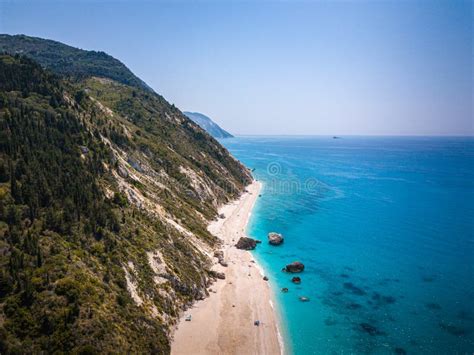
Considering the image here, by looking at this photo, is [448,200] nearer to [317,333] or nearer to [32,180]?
[317,333]

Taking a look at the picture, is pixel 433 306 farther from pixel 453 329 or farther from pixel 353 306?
pixel 353 306

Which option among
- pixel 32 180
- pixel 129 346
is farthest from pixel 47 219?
pixel 129 346

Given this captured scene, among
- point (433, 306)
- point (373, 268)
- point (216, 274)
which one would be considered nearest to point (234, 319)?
point (216, 274)

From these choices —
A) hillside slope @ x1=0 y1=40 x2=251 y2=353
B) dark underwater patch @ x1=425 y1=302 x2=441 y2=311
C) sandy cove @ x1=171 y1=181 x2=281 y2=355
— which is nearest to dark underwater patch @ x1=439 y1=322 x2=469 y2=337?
dark underwater patch @ x1=425 y1=302 x2=441 y2=311

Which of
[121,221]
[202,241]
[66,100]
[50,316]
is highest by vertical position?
[66,100]

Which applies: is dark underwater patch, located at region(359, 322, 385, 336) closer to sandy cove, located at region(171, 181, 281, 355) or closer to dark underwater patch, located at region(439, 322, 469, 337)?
dark underwater patch, located at region(439, 322, 469, 337)
